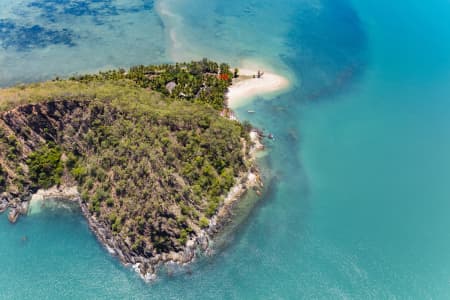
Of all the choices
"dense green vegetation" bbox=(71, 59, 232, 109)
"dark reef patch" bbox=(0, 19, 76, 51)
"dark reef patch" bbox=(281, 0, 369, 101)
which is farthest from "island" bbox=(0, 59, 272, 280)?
"dark reef patch" bbox=(0, 19, 76, 51)

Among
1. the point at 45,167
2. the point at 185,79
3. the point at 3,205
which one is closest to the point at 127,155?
the point at 45,167

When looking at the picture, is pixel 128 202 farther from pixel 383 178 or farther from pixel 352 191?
pixel 383 178

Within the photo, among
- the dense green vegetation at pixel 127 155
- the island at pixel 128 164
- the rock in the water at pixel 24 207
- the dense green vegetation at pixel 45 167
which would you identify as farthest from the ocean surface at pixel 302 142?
the dense green vegetation at pixel 127 155

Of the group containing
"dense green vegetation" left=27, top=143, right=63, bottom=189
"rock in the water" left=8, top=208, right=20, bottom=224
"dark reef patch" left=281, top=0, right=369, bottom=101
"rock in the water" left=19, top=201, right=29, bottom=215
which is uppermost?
"dark reef patch" left=281, top=0, right=369, bottom=101

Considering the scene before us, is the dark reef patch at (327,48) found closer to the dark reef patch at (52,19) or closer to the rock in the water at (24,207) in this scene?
the dark reef patch at (52,19)

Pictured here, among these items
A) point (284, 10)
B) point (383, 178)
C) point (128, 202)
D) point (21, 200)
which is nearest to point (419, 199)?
point (383, 178)

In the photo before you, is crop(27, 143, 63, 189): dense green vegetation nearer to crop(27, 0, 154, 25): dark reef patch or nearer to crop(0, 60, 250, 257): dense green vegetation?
crop(0, 60, 250, 257): dense green vegetation

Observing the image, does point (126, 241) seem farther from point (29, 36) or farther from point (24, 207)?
point (29, 36)
